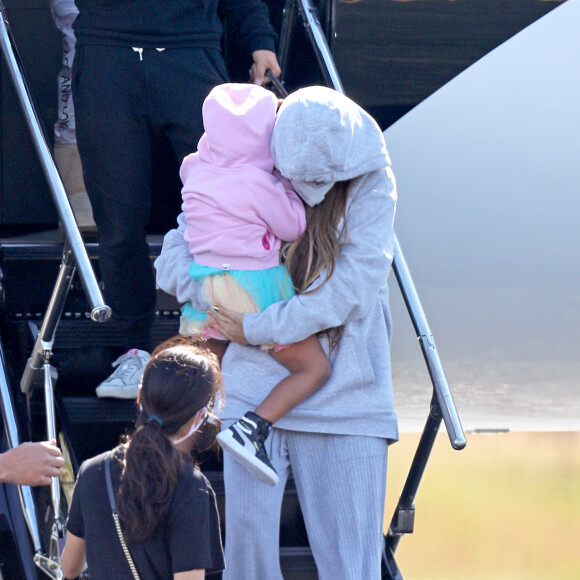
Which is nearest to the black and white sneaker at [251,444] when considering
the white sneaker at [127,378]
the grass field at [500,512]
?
the white sneaker at [127,378]

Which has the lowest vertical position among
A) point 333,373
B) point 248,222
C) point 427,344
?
point 427,344

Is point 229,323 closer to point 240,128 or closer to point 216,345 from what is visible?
point 216,345

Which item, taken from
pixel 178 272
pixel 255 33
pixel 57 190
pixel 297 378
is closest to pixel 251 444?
pixel 297 378

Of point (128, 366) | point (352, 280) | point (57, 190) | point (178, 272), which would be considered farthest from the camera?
point (128, 366)

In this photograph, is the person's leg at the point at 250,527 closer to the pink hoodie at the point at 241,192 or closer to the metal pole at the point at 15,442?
the pink hoodie at the point at 241,192

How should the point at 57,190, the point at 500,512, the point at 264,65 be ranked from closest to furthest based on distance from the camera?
the point at 57,190 < the point at 264,65 < the point at 500,512

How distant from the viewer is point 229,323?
179cm

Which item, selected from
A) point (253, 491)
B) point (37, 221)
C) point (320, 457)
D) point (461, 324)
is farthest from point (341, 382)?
point (37, 221)

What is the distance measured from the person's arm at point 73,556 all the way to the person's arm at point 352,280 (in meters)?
0.47

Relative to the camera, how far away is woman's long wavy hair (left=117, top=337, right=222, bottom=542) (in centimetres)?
147

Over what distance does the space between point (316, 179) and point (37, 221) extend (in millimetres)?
2378

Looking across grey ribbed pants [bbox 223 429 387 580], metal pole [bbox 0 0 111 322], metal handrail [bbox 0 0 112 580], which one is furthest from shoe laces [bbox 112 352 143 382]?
grey ribbed pants [bbox 223 429 387 580]

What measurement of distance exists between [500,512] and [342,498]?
160 centimetres

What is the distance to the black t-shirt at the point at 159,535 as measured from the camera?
1478mm
